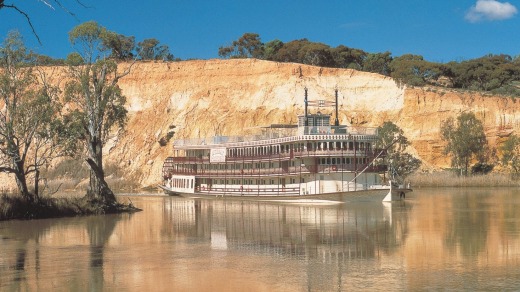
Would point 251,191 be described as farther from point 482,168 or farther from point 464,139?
point 482,168

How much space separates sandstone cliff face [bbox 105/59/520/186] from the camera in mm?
68125

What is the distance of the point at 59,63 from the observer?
83.1m

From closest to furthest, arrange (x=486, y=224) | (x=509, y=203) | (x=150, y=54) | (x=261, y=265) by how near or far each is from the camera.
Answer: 1. (x=261, y=265)
2. (x=486, y=224)
3. (x=509, y=203)
4. (x=150, y=54)

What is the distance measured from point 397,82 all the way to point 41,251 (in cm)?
5610

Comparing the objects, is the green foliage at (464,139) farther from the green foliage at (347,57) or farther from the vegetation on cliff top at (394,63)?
the green foliage at (347,57)

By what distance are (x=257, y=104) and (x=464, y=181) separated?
24.9 metres

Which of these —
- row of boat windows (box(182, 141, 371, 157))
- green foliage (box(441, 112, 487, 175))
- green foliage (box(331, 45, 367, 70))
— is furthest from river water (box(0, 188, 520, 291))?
green foliage (box(331, 45, 367, 70))

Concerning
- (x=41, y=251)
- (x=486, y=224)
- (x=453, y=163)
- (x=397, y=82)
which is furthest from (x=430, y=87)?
(x=41, y=251)

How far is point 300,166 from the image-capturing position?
4169 cm

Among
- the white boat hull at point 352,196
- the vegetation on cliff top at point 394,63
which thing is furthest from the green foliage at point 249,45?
the white boat hull at point 352,196

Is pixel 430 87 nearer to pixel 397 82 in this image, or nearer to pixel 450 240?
pixel 397 82

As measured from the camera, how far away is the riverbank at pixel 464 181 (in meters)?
56.8

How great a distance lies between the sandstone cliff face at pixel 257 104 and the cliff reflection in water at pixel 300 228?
102 ft

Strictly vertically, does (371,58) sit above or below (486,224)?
above
